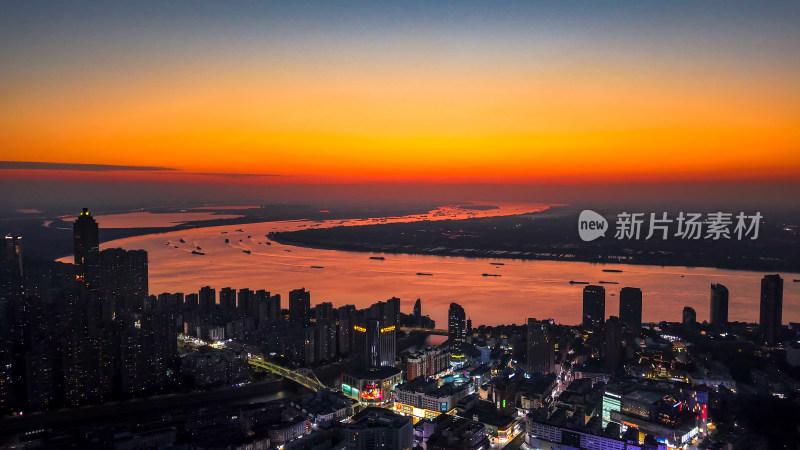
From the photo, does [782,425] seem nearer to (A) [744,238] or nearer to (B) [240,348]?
(B) [240,348]

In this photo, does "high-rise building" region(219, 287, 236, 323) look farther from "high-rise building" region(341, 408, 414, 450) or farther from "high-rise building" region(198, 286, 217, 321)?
"high-rise building" region(341, 408, 414, 450)

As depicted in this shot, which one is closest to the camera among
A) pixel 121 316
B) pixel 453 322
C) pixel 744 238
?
pixel 121 316

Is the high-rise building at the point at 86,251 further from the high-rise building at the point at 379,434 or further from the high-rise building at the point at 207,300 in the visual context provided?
the high-rise building at the point at 379,434

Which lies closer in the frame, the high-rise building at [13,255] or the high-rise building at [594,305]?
the high-rise building at [13,255]

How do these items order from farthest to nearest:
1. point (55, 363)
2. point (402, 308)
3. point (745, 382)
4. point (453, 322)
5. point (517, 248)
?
point (517, 248), point (402, 308), point (453, 322), point (745, 382), point (55, 363)

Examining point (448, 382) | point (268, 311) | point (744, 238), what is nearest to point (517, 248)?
point (744, 238)

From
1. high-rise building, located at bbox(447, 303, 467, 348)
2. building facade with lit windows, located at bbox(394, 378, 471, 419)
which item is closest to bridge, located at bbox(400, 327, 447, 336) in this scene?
high-rise building, located at bbox(447, 303, 467, 348)

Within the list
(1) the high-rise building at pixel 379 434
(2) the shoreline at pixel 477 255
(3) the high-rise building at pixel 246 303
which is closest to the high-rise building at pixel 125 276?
(3) the high-rise building at pixel 246 303
